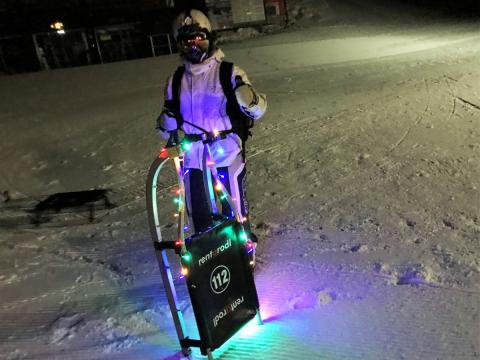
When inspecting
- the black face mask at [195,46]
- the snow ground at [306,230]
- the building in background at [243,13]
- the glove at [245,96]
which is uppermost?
the building in background at [243,13]

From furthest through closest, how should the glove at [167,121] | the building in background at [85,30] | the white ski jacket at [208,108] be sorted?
the building in background at [85,30] → the glove at [167,121] → the white ski jacket at [208,108]

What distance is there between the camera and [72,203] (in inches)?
207

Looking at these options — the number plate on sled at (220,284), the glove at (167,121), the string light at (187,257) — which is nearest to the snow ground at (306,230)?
the number plate on sled at (220,284)

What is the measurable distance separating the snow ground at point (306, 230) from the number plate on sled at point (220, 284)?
0.72 ft

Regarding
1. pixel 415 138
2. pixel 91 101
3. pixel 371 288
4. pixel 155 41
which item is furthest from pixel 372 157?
pixel 155 41

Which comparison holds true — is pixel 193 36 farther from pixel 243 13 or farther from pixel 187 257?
pixel 243 13

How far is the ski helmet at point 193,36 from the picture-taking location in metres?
2.65

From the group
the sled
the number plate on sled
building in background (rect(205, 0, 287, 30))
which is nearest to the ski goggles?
the sled

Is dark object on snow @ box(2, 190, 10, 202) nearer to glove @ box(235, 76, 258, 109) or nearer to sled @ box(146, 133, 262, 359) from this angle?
sled @ box(146, 133, 262, 359)

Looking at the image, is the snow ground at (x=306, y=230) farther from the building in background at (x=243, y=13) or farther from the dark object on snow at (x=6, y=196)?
the building in background at (x=243, y=13)

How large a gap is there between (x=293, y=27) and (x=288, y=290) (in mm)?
15316

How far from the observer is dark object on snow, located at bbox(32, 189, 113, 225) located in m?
5.00

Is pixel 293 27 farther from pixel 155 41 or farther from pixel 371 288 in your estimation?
pixel 371 288

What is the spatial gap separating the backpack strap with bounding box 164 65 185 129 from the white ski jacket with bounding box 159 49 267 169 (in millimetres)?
23
